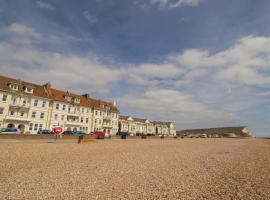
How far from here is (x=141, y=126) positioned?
4584 inches

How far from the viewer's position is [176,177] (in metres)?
10.8

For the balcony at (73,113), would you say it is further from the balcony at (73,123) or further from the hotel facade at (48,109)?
the balcony at (73,123)

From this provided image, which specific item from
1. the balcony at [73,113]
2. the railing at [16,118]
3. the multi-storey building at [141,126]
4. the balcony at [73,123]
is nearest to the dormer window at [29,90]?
the railing at [16,118]

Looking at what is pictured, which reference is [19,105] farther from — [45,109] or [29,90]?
→ [45,109]

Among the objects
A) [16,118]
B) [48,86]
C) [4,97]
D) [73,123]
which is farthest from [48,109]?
[4,97]

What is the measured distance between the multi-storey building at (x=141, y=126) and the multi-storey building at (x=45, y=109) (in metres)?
20.9

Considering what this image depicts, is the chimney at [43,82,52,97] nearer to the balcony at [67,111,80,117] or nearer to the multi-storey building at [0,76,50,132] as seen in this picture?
the multi-storey building at [0,76,50,132]

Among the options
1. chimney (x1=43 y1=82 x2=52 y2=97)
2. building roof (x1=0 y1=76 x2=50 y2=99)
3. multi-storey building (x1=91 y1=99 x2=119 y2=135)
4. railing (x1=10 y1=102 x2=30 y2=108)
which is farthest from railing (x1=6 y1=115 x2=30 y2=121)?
multi-storey building (x1=91 y1=99 x2=119 y2=135)

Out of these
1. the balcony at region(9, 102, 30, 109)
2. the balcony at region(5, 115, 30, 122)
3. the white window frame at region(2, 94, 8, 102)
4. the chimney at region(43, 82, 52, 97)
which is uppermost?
the chimney at region(43, 82, 52, 97)

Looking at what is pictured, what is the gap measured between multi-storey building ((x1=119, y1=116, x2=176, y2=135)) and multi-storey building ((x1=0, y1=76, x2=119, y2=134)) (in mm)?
20878

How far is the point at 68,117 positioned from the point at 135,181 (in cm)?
5659

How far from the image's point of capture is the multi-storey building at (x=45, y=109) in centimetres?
4793

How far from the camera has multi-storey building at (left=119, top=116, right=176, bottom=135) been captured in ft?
328

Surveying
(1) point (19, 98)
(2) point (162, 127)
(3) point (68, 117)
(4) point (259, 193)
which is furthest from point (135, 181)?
(2) point (162, 127)
